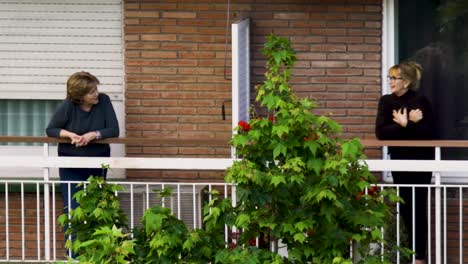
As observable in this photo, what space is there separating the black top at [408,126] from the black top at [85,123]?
2.21 m

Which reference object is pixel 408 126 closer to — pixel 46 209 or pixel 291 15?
pixel 291 15

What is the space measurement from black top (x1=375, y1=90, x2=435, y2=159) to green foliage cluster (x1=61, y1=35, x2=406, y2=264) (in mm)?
2276

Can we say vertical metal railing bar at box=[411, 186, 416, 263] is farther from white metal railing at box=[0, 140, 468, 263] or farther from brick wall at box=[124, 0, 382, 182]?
brick wall at box=[124, 0, 382, 182]

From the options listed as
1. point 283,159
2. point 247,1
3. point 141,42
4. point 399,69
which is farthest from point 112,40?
point 283,159

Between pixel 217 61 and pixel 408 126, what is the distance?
6.32ft

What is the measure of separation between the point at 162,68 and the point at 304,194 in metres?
3.79

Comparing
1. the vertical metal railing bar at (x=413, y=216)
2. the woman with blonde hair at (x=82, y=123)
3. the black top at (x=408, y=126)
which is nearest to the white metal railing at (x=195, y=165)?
the vertical metal railing bar at (x=413, y=216)

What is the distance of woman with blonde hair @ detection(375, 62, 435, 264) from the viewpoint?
12664mm

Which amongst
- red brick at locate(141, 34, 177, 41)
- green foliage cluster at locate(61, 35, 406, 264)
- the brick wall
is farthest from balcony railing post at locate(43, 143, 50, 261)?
green foliage cluster at locate(61, 35, 406, 264)

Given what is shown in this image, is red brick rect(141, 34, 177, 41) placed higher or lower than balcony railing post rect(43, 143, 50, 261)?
higher

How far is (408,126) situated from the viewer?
12688 millimetres

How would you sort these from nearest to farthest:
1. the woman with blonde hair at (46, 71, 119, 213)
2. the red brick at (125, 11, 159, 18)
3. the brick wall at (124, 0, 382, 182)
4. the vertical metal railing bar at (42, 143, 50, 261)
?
the vertical metal railing bar at (42, 143, 50, 261) → the woman with blonde hair at (46, 71, 119, 213) → the brick wall at (124, 0, 382, 182) → the red brick at (125, 11, 159, 18)

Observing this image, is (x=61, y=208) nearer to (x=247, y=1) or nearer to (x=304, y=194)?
(x=247, y=1)

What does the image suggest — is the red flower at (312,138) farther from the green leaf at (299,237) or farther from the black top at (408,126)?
the black top at (408,126)
